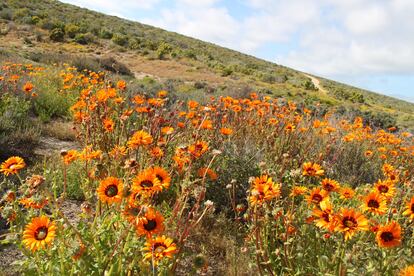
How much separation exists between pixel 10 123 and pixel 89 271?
3.80 m

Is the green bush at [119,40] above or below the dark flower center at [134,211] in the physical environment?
above

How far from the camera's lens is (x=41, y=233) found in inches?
68.7

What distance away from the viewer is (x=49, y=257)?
1.97 metres

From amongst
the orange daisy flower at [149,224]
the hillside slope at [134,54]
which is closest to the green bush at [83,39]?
the hillside slope at [134,54]

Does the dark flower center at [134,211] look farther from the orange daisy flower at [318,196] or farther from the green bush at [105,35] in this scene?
the green bush at [105,35]

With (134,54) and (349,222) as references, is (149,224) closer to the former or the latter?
(349,222)

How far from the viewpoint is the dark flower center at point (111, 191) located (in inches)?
76.9

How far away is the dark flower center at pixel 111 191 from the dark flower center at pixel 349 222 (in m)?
1.18

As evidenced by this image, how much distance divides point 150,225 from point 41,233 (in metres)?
0.50

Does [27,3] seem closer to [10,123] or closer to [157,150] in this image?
[10,123]

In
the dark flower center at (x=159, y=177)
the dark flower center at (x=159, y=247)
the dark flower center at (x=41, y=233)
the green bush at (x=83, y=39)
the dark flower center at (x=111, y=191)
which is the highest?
the green bush at (x=83, y=39)

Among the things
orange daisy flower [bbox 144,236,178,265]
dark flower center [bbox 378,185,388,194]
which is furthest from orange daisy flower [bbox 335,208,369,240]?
orange daisy flower [bbox 144,236,178,265]

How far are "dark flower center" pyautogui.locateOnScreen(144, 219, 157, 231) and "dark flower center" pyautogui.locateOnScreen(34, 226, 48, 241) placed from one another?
1.52 feet

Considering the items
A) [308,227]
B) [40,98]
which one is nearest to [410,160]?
[308,227]
